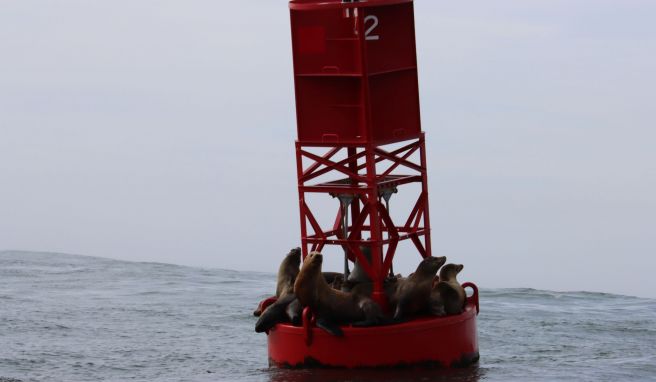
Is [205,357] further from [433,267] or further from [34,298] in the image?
[34,298]

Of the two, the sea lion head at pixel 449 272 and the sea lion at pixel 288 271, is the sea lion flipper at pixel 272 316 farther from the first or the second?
the sea lion head at pixel 449 272

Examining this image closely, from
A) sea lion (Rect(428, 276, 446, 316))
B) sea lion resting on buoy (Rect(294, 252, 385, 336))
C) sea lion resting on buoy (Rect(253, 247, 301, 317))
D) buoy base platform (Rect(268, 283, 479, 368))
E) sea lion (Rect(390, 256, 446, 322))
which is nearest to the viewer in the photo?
buoy base platform (Rect(268, 283, 479, 368))

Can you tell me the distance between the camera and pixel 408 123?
2245 cm

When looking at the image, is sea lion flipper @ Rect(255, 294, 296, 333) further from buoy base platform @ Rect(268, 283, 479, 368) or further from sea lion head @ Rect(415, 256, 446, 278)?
sea lion head @ Rect(415, 256, 446, 278)

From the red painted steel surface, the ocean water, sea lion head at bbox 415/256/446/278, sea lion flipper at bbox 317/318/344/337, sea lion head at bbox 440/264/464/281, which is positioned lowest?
the ocean water

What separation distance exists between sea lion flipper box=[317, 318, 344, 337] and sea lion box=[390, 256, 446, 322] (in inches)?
31.8

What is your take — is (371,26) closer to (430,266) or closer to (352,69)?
(352,69)

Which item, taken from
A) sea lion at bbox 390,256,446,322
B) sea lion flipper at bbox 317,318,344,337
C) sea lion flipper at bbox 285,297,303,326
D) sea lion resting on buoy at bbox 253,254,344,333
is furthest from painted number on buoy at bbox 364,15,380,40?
sea lion flipper at bbox 317,318,344,337

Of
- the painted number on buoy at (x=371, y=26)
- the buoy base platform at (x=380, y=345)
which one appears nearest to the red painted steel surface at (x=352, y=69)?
the painted number on buoy at (x=371, y=26)

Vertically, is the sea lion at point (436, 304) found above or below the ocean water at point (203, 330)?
above

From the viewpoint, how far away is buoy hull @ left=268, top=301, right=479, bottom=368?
21266 millimetres

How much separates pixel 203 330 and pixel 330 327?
7.01m

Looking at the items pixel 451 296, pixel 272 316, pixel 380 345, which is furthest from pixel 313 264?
pixel 451 296

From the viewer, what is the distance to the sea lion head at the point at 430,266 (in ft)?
71.8
